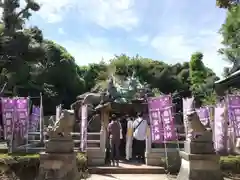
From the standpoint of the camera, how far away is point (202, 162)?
9047mm

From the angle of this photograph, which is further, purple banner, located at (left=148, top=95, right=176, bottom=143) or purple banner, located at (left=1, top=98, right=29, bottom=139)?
purple banner, located at (left=1, top=98, right=29, bottom=139)

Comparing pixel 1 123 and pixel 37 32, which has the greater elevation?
pixel 37 32

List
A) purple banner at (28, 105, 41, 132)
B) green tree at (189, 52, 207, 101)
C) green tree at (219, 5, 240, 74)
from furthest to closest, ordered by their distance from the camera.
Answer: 1. green tree at (189, 52, 207, 101)
2. green tree at (219, 5, 240, 74)
3. purple banner at (28, 105, 41, 132)

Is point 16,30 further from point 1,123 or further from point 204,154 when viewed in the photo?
point 204,154

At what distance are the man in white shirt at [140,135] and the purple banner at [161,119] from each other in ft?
3.43

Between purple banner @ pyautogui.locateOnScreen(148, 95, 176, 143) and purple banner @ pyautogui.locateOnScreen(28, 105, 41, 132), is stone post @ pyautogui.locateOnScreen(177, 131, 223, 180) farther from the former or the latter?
purple banner @ pyautogui.locateOnScreen(28, 105, 41, 132)

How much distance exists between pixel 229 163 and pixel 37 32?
72.4ft

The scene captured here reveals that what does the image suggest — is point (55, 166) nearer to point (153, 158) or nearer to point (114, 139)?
point (114, 139)

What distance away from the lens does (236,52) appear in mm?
30125

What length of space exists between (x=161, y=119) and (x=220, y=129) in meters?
2.30

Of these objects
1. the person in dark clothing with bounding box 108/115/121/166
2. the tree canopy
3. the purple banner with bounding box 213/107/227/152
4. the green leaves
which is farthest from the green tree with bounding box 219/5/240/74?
the green leaves

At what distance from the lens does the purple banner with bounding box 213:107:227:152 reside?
530 inches

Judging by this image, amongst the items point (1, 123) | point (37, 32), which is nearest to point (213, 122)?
point (1, 123)

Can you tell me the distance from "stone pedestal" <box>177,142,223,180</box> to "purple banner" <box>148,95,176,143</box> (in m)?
4.16
